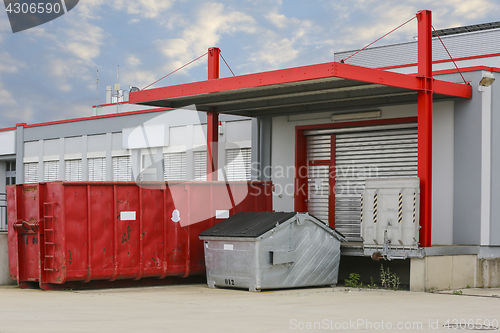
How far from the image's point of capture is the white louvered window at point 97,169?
24.7 m

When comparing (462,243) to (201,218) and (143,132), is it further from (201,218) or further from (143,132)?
(143,132)

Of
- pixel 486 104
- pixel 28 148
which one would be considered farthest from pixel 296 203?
pixel 28 148

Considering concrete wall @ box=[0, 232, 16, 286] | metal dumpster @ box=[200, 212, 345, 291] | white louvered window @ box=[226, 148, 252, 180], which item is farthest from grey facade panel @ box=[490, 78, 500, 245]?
concrete wall @ box=[0, 232, 16, 286]

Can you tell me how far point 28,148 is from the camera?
92.7 ft

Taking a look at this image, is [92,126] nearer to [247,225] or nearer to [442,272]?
[247,225]

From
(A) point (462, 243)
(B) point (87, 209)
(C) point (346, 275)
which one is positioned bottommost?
(C) point (346, 275)

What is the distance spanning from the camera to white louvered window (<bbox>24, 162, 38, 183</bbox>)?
27.8 meters

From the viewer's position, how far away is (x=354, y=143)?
57.9ft

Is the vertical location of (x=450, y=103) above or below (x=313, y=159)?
above

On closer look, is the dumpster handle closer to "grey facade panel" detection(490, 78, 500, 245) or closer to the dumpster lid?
the dumpster lid

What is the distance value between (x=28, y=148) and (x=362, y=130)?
660 inches

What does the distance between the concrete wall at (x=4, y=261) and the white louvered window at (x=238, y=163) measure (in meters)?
7.78

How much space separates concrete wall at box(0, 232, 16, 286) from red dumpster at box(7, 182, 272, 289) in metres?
0.77

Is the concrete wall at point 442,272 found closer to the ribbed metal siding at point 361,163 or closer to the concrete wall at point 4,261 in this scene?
the ribbed metal siding at point 361,163
